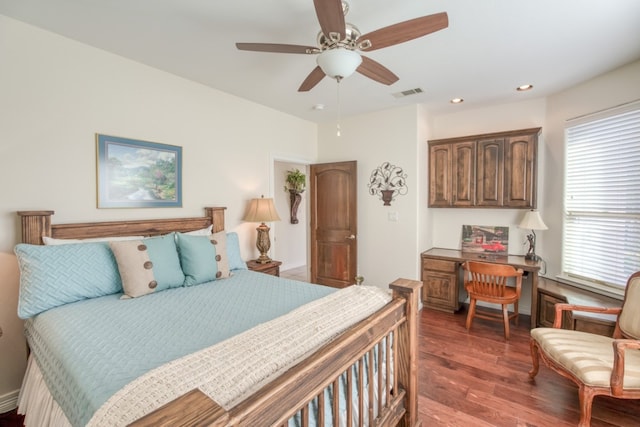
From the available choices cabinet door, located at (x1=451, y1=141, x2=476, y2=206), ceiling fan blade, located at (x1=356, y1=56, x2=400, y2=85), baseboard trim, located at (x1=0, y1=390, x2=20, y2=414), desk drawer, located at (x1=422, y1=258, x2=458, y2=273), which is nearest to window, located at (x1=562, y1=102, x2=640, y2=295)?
cabinet door, located at (x1=451, y1=141, x2=476, y2=206)

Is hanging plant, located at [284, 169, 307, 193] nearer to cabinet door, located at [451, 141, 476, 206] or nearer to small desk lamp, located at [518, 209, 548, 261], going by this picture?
cabinet door, located at [451, 141, 476, 206]

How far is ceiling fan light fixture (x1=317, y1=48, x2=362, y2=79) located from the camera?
1.77 metres

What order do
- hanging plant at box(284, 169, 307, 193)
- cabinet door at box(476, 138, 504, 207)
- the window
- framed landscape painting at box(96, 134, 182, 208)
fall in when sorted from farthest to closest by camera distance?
hanging plant at box(284, 169, 307, 193)
cabinet door at box(476, 138, 504, 207)
the window
framed landscape painting at box(96, 134, 182, 208)

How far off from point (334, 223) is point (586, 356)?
3.05 m

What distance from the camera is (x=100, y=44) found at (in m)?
2.32

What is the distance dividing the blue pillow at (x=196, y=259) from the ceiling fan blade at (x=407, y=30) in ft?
6.25

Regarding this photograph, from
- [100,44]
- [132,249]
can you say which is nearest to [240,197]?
[132,249]

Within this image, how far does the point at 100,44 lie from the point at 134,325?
2.22 metres

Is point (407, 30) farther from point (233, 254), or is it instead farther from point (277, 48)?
point (233, 254)

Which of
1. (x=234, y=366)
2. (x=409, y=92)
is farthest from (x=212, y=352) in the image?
(x=409, y=92)

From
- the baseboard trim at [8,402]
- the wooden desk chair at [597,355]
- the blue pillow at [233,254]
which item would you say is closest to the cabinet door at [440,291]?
the wooden desk chair at [597,355]

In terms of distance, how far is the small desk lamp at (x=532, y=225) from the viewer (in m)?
3.35

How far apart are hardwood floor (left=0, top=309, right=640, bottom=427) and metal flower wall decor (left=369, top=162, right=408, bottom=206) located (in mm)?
1760

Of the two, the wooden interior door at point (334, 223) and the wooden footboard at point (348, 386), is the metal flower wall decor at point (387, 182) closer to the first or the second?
the wooden interior door at point (334, 223)
